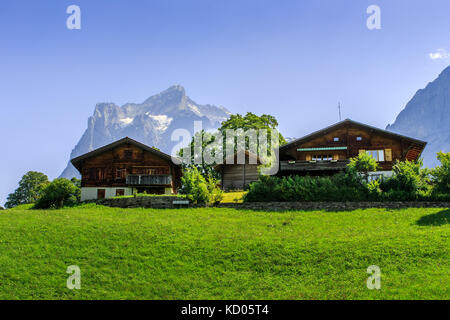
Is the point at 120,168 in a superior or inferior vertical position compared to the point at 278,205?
superior

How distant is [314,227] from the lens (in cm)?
2347

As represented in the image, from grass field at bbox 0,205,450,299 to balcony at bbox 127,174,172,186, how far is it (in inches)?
601

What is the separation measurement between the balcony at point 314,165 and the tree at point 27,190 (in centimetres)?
4546

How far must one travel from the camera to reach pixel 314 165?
1460 inches

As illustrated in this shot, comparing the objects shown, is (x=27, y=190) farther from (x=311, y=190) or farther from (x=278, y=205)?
(x=311, y=190)

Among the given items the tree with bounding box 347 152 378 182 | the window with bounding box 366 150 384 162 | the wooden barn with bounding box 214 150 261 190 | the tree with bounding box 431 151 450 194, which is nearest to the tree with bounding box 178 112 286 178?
the wooden barn with bounding box 214 150 261 190

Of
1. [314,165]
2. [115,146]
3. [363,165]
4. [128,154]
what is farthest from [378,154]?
[115,146]

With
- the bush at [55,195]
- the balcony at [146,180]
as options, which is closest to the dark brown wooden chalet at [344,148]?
the balcony at [146,180]

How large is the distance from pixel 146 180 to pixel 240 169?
1104 cm

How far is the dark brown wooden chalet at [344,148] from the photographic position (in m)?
37.8
